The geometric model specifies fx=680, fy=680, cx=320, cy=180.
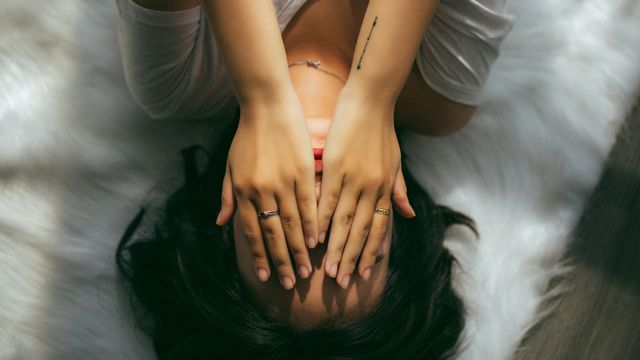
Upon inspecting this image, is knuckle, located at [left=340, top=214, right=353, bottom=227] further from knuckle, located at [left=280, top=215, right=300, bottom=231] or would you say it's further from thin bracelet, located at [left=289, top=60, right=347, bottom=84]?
thin bracelet, located at [left=289, top=60, right=347, bottom=84]

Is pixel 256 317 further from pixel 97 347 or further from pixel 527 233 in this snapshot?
pixel 527 233

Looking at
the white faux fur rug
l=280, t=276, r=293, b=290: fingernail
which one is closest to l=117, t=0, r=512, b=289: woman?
l=280, t=276, r=293, b=290: fingernail

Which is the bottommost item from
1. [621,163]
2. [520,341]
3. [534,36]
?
[520,341]

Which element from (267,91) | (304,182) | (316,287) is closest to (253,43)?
(267,91)

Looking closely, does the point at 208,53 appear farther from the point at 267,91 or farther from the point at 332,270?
the point at 332,270

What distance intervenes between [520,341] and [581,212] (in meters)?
0.22

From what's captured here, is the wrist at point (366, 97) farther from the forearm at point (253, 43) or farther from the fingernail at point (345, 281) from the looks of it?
the fingernail at point (345, 281)

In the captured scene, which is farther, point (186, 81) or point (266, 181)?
point (186, 81)

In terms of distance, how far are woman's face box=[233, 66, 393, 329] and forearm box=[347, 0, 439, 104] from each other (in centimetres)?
6

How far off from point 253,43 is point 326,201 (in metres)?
0.19

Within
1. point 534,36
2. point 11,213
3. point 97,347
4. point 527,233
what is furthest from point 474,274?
point 11,213

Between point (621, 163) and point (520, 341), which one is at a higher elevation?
point (621, 163)

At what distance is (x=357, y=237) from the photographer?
732mm

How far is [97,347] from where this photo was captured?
0.92m
